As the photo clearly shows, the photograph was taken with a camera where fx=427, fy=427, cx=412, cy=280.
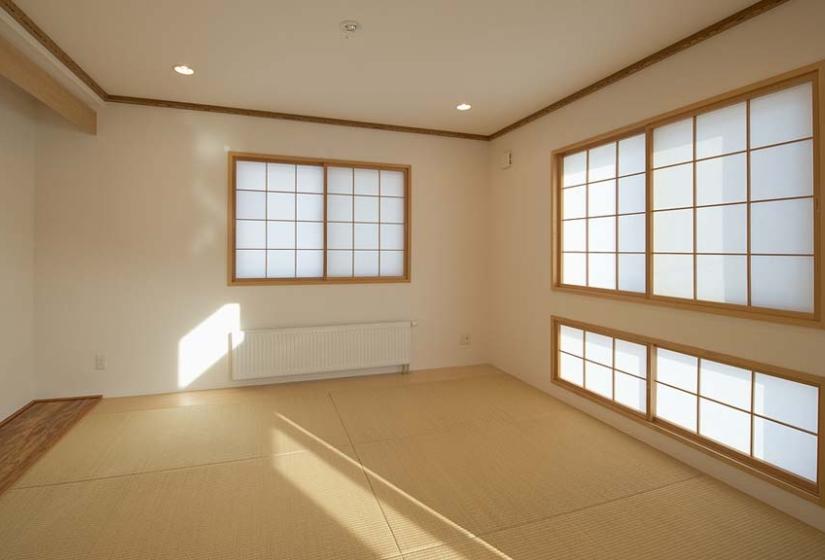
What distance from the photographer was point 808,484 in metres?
2.21

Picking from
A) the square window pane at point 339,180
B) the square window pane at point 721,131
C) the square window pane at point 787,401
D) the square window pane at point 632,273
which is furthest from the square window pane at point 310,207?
the square window pane at point 787,401

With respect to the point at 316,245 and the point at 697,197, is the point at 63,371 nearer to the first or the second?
the point at 316,245

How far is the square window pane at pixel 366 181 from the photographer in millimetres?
4684

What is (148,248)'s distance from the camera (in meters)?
3.96

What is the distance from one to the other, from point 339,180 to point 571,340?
2861mm

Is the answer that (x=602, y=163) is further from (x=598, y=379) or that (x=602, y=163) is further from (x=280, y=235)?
(x=280, y=235)

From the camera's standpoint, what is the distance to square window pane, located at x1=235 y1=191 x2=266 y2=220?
14.0ft

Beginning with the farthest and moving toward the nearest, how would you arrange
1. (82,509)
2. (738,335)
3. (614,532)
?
(738,335)
(82,509)
(614,532)

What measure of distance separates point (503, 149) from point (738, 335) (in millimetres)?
3067

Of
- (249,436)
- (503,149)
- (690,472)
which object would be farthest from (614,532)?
(503,149)

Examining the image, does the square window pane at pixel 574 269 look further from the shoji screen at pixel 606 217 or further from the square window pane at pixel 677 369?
the square window pane at pixel 677 369

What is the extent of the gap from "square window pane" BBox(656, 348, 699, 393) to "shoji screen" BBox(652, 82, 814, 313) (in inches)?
16.3

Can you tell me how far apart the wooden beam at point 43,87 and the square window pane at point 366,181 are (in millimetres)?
2397

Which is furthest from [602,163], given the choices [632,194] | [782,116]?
[782,116]
